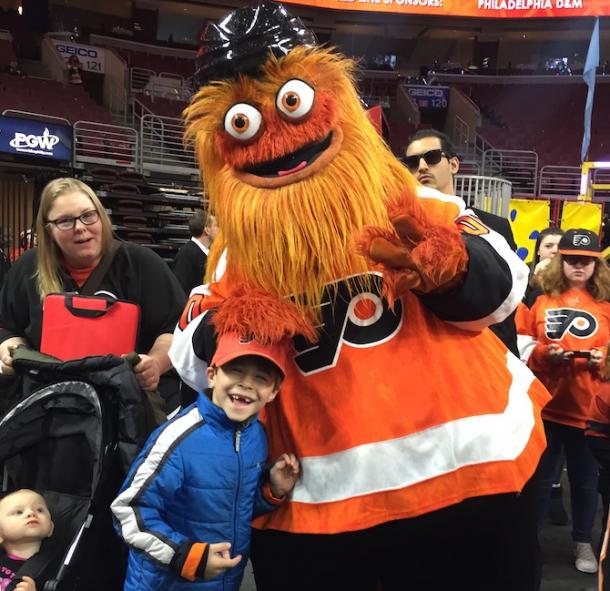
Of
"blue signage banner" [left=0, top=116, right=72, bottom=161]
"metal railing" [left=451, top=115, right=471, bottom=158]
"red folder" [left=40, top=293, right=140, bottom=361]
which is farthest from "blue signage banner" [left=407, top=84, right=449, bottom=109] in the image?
"red folder" [left=40, top=293, right=140, bottom=361]

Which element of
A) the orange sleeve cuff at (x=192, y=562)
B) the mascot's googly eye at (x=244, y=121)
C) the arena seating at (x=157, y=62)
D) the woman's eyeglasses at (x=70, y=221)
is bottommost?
the orange sleeve cuff at (x=192, y=562)

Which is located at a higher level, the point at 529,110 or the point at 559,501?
the point at 529,110

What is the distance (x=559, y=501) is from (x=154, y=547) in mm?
2727

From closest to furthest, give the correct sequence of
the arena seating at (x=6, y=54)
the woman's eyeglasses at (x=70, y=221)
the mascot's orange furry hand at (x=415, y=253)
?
the mascot's orange furry hand at (x=415, y=253) < the woman's eyeglasses at (x=70, y=221) < the arena seating at (x=6, y=54)

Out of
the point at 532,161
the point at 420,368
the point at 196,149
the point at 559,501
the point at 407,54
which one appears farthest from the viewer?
the point at 407,54

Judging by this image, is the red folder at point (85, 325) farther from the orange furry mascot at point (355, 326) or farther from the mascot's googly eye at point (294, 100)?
the mascot's googly eye at point (294, 100)

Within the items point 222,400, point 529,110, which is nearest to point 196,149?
point 222,400

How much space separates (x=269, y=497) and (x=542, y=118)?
17534 mm

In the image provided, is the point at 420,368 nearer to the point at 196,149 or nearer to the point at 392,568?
the point at 392,568

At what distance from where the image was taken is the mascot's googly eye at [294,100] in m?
1.12

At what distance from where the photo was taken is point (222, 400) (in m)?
1.29

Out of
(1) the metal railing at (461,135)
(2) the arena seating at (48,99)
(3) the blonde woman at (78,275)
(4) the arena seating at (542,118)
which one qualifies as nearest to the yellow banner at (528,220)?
(3) the blonde woman at (78,275)

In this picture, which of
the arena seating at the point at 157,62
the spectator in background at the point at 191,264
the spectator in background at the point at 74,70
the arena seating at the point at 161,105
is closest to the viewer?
the spectator in background at the point at 191,264

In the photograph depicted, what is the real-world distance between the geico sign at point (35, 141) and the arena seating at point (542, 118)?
37.3 feet
